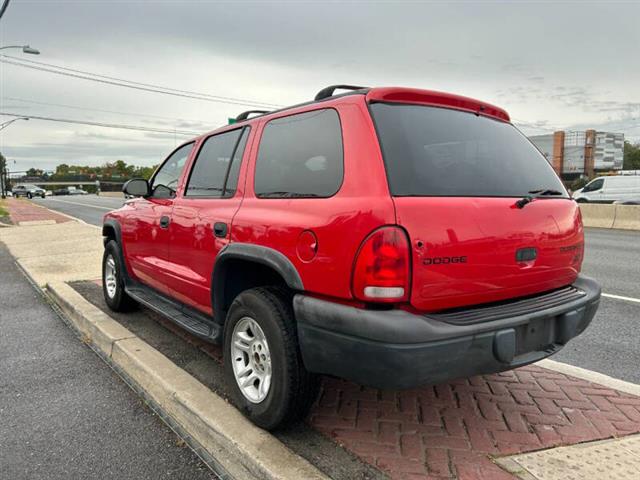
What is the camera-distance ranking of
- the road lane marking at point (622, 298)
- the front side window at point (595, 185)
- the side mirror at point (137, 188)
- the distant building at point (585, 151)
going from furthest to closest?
the distant building at point (585, 151)
the front side window at point (595, 185)
the road lane marking at point (622, 298)
the side mirror at point (137, 188)

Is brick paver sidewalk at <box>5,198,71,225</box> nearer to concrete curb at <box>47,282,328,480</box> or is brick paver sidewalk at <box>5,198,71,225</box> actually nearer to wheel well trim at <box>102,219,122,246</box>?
wheel well trim at <box>102,219,122,246</box>

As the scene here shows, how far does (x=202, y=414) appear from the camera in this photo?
9.50 ft

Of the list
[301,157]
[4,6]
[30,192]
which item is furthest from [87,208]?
[30,192]

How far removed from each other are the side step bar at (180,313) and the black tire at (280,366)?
0.67 m

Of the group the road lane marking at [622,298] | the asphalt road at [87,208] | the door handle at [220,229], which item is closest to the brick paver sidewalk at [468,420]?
the door handle at [220,229]

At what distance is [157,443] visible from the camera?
111 inches

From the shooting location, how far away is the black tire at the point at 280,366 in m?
2.58

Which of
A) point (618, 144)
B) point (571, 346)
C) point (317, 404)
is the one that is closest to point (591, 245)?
point (571, 346)

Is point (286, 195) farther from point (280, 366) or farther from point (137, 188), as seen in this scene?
point (137, 188)

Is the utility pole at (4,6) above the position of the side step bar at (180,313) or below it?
above

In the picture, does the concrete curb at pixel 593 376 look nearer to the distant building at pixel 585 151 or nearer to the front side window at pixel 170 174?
the front side window at pixel 170 174

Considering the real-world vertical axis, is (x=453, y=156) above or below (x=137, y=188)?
above

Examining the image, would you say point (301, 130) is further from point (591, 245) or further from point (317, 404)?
point (591, 245)

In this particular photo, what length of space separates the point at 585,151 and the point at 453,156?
71.3 meters
